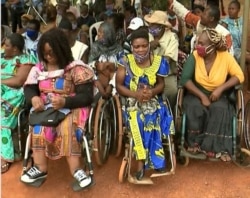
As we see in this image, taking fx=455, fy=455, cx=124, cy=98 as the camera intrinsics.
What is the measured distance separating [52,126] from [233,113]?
5.22 ft

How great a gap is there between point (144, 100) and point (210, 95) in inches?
25.2

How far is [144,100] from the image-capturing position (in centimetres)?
401

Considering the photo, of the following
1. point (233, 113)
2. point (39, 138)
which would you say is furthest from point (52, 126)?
point (233, 113)

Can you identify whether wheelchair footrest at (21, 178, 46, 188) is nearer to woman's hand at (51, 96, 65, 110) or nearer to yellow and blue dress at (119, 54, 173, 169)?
woman's hand at (51, 96, 65, 110)

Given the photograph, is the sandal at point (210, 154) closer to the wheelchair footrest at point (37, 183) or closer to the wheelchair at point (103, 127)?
the wheelchair at point (103, 127)

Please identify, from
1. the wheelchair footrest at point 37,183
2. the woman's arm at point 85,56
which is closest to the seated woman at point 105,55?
the woman's arm at point 85,56

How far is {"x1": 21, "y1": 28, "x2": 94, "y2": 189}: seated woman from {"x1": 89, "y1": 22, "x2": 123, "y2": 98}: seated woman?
2.72 ft

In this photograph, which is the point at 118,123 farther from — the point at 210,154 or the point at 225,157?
the point at 225,157

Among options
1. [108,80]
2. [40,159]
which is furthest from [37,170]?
[108,80]

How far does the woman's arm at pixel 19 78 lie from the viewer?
420 cm

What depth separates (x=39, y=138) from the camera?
3764 millimetres

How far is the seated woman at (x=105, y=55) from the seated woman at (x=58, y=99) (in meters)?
0.83

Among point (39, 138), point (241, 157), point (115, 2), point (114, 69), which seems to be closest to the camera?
point (39, 138)

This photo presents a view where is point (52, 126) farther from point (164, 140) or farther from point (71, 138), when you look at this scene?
point (164, 140)
